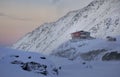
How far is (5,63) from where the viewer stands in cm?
1820

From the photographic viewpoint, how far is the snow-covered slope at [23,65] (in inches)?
665

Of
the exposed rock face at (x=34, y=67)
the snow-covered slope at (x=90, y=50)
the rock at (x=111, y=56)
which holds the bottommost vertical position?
the exposed rock face at (x=34, y=67)

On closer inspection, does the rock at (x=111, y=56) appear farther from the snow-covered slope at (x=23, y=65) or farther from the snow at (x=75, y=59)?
the snow-covered slope at (x=23, y=65)

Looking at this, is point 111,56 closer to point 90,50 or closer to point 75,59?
point 75,59

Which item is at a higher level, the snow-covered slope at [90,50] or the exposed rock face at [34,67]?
the snow-covered slope at [90,50]

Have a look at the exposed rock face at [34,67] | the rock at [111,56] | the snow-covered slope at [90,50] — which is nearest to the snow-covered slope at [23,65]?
the exposed rock face at [34,67]

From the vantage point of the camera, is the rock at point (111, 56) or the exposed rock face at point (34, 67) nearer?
the exposed rock face at point (34, 67)

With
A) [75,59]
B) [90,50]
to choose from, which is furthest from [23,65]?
[90,50]

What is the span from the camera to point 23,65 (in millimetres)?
18891

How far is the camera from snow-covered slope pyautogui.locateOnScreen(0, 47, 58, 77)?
16897 millimetres

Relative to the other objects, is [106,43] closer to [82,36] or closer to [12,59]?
[82,36]

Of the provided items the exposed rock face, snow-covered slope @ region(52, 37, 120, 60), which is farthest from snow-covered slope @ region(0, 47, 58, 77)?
snow-covered slope @ region(52, 37, 120, 60)

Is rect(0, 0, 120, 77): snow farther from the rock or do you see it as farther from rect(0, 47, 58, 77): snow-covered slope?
the rock

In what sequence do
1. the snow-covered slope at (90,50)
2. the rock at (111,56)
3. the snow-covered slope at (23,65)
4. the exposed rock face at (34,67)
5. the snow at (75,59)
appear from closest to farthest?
the snow-covered slope at (23,65)
the snow at (75,59)
the exposed rock face at (34,67)
the rock at (111,56)
the snow-covered slope at (90,50)
